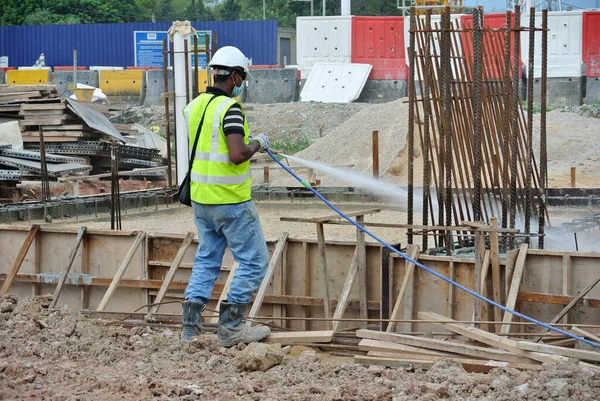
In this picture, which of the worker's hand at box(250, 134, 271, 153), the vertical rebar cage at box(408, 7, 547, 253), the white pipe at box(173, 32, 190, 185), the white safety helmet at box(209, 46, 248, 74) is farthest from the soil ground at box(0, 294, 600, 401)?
the white pipe at box(173, 32, 190, 185)

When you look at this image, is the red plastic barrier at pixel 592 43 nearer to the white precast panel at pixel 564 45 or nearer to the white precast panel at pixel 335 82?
the white precast panel at pixel 564 45

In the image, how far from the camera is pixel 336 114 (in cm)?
3030

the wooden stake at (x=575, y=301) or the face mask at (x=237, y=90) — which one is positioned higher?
the face mask at (x=237, y=90)

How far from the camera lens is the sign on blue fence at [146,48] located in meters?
44.9

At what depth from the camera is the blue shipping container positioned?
144ft

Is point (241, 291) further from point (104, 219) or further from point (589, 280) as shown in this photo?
point (104, 219)

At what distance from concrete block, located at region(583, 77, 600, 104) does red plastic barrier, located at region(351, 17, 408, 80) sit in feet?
19.5

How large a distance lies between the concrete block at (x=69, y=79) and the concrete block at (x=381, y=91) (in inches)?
419

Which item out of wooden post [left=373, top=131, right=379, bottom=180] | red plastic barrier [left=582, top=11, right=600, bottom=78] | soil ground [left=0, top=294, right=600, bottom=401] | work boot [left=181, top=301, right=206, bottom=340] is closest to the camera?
soil ground [left=0, top=294, right=600, bottom=401]

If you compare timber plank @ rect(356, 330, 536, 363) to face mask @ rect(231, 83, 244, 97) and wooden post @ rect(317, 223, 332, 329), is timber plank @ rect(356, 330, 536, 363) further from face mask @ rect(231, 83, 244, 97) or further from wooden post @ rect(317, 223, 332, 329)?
face mask @ rect(231, 83, 244, 97)

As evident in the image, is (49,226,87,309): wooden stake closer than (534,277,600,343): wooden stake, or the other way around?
(534,277,600,343): wooden stake

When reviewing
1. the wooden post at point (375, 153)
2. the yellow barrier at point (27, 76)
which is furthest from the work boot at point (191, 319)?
the yellow barrier at point (27, 76)

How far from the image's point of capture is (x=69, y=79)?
3678 centimetres

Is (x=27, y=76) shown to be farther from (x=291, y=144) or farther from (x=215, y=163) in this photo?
(x=215, y=163)
